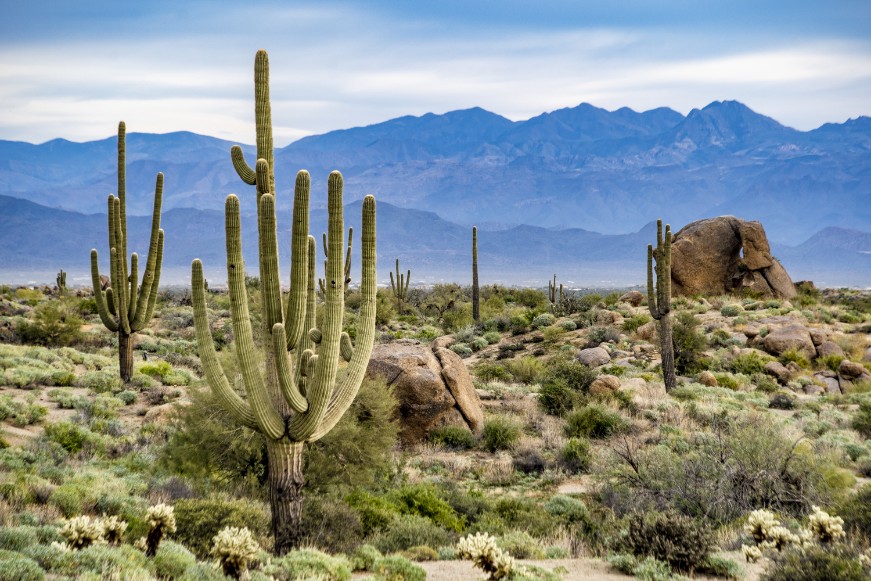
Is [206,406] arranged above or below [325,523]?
above

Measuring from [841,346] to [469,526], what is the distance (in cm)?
2127

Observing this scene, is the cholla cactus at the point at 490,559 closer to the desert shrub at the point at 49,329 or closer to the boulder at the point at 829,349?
the desert shrub at the point at 49,329

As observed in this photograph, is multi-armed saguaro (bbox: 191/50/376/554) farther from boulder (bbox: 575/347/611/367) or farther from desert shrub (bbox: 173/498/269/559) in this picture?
boulder (bbox: 575/347/611/367)

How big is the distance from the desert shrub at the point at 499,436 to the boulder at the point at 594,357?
9.44 m

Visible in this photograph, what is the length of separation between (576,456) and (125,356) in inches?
437

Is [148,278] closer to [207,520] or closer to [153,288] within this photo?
[153,288]

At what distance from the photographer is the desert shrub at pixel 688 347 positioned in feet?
82.9

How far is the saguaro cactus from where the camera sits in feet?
59.4

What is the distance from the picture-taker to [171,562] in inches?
270

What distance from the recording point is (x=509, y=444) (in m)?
15.5

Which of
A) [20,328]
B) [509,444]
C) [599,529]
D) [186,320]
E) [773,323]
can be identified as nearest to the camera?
[599,529]

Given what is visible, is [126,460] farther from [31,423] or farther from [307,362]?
[307,362]

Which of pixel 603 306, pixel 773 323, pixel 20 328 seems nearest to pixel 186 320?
pixel 20 328

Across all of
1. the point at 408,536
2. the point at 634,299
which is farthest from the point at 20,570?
the point at 634,299
